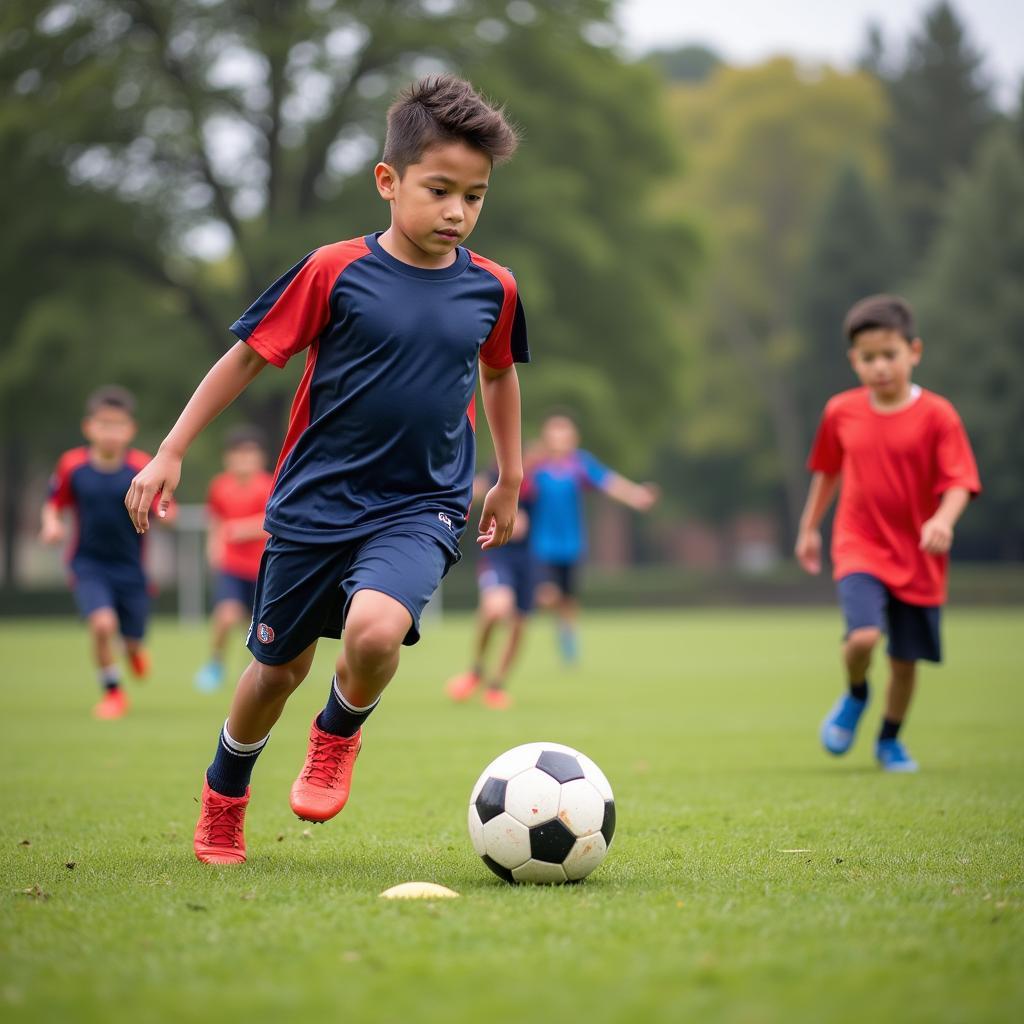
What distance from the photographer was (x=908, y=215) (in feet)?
179

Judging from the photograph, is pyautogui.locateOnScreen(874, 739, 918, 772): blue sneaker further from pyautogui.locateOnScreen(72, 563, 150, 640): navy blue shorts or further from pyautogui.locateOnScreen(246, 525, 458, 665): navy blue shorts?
pyautogui.locateOnScreen(72, 563, 150, 640): navy blue shorts

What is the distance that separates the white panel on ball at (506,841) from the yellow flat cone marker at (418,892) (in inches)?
11.0

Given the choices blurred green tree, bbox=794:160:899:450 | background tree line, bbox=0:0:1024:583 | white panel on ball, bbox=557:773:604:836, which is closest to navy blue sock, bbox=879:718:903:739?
white panel on ball, bbox=557:773:604:836

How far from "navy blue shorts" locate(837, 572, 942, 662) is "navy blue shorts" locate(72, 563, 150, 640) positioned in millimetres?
5957

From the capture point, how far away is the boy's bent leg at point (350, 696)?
14.5 feet

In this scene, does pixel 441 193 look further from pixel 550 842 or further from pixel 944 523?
pixel 944 523

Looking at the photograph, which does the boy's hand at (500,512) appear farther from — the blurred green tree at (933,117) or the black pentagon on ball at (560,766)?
the blurred green tree at (933,117)

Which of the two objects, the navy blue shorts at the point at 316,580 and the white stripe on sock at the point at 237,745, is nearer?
the navy blue shorts at the point at 316,580

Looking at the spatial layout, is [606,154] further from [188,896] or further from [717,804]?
[188,896]

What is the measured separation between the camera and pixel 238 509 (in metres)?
13.9

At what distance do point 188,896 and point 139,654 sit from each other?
7.85m

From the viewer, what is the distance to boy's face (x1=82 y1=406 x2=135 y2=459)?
1077cm

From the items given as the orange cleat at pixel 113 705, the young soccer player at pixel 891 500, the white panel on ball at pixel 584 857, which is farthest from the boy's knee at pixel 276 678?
the orange cleat at pixel 113 705

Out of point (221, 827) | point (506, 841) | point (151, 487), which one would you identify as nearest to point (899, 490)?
point (506, 841)
